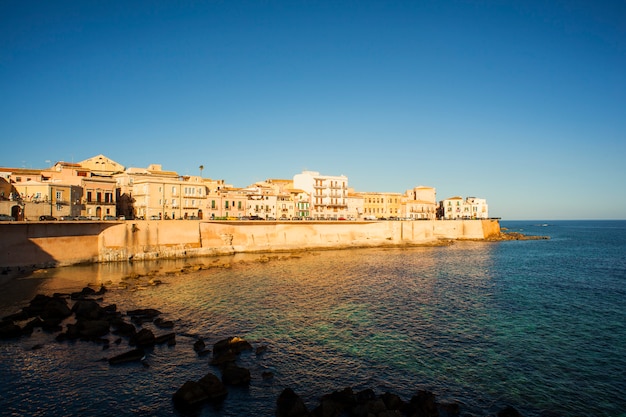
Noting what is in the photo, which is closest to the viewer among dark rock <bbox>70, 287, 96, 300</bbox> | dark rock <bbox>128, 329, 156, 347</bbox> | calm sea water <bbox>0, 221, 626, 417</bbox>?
calm sea water <bbox>0, 221, 626, 417</bbox>

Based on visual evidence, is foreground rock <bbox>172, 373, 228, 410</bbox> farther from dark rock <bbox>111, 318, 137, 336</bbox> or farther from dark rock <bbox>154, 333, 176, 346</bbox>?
dark rock <bbox>111, 318, 137, 336</bbox>

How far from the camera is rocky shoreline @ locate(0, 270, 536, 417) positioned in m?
14.8

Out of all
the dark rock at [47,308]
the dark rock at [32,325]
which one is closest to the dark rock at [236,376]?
the dark rock at [32,325]

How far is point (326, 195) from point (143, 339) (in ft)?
247

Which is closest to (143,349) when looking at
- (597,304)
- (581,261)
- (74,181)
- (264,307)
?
(264,307)

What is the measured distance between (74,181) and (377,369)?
63.4m

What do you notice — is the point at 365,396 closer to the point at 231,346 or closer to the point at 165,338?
the point at 231,346

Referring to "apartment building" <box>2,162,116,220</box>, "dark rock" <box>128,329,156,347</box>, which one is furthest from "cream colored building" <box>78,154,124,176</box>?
"dark rock" <box>128,329,156,347</box>

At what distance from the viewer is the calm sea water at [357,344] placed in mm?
16188

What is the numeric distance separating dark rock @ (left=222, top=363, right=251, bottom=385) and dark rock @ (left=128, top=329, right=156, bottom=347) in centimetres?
632

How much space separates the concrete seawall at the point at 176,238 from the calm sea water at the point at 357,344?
4827mm

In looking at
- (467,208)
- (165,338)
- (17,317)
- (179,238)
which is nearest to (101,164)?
(179,238)

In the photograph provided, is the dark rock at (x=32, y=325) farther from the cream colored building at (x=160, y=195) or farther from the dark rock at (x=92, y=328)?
the cream colored building at (x=160, y=195)

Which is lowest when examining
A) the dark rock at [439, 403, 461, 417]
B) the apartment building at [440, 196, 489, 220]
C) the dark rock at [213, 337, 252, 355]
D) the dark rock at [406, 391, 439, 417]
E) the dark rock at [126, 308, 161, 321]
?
the dark rock at [439, 403, 461, 417]
